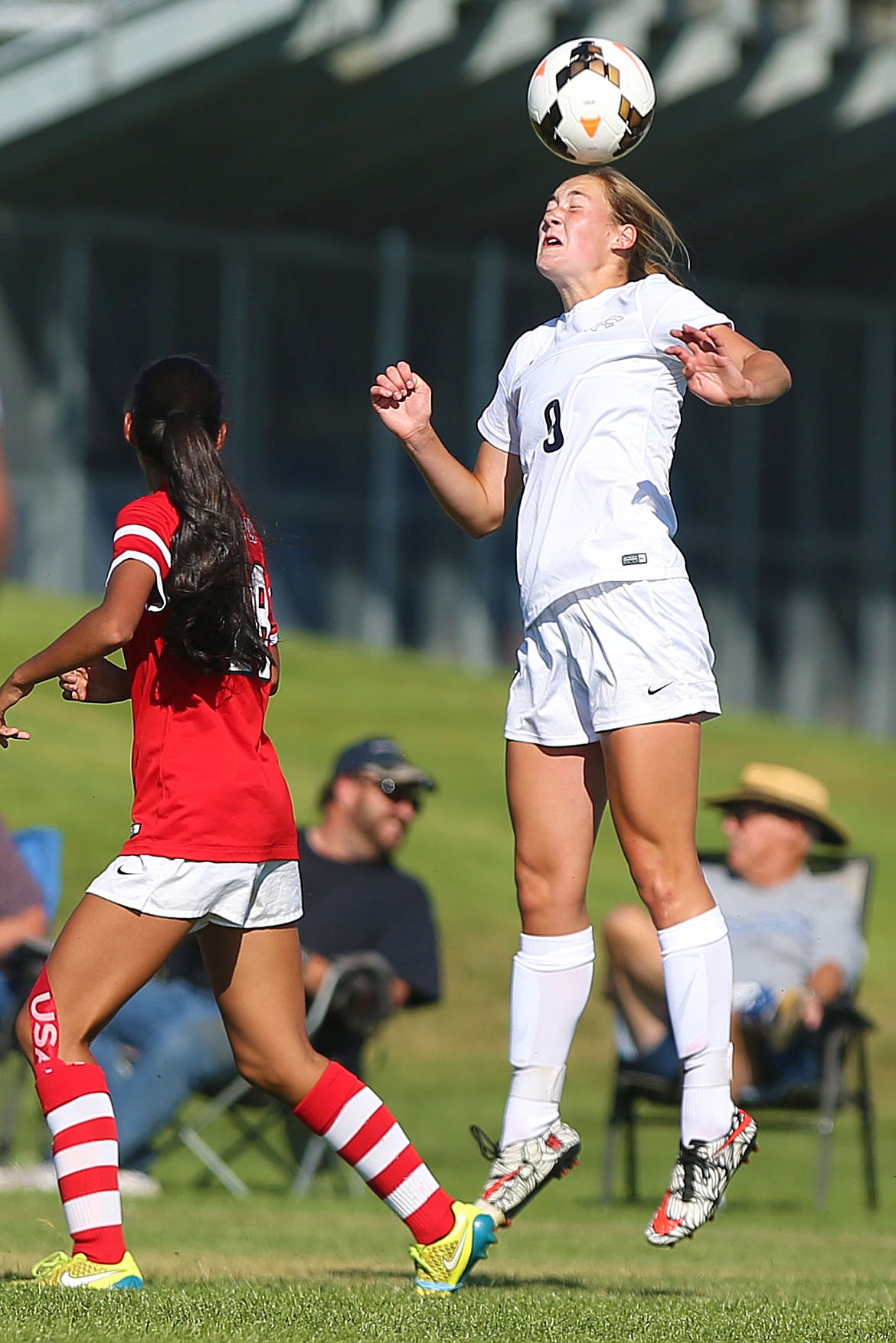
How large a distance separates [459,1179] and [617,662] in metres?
4.75

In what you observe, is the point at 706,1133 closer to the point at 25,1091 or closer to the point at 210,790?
the point at 210,790

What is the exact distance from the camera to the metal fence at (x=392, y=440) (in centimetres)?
2998

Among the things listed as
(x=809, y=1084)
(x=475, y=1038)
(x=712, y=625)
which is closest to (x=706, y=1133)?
(x=809, y=1084)

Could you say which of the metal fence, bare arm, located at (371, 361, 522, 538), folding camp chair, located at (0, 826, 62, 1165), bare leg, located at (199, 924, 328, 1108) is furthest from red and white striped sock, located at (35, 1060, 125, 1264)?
the metal fence

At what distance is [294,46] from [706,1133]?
24.3m

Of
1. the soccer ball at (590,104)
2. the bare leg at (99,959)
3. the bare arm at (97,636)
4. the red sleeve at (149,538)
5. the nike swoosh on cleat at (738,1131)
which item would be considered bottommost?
the nike swoosh on cleat at (738,1131)

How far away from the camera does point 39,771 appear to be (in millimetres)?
16375

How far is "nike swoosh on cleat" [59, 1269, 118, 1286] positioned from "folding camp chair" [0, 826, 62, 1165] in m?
2.84

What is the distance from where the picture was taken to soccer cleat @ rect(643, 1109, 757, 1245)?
15.2 feet

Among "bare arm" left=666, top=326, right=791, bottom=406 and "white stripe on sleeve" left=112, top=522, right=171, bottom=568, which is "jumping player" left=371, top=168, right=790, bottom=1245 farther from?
"white stripe on sleeve" left=112, top=522, right=171, bottom=568

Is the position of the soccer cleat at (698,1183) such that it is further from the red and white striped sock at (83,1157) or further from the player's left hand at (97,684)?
the player's left hand at (97,684)

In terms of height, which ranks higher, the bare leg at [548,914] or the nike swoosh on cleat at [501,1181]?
the bare leg at [548,914]

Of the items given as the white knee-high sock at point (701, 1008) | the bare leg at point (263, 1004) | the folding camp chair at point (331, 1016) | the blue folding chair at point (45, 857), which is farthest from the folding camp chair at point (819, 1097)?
the bare leg at point (263, 1004)

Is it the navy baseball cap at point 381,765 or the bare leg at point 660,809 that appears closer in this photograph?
the bare leg at point 660,809
